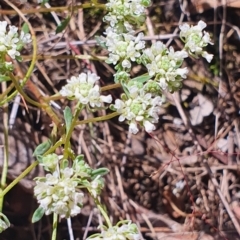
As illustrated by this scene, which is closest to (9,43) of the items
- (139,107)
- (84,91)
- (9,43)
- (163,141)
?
(9,43)

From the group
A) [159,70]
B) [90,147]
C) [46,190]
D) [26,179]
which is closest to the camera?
[46,190]

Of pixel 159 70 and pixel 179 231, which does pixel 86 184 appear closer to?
pixel 159 70

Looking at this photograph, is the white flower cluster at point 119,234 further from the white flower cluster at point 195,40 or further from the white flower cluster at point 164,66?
the white flower cluster at point 195,40

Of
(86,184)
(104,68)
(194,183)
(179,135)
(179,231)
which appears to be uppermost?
(104,68)

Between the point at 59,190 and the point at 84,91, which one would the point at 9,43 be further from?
the point at 59,190

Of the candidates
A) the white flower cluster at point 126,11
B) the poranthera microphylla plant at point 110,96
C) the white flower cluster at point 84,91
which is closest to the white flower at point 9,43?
the poranthera microphylla plant at point 110,96

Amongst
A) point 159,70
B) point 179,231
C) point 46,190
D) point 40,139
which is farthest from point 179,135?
point 46,190
